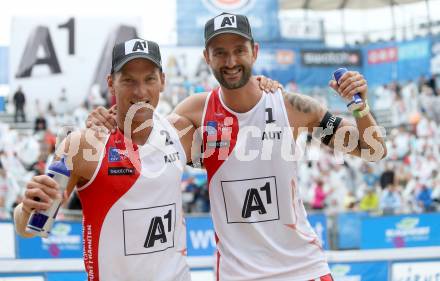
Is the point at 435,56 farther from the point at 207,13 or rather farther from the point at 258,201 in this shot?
the point at 258,201

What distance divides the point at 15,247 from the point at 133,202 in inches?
216

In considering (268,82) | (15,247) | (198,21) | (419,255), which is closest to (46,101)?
(198,21)

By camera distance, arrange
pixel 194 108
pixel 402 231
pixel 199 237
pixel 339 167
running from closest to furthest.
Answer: pixel 194 108 < pixel 199 237 < pixel 402 231 < pixel 339 167

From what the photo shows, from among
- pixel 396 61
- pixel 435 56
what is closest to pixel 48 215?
pixel 435 56

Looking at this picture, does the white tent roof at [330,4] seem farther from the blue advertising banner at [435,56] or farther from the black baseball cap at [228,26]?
the black baseball cap at [228,26]

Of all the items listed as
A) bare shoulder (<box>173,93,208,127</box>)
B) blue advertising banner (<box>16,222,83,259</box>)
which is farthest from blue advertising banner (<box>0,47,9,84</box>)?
bare shoulder (<box>173,93,208,127</box>)

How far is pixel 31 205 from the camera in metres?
Result: 3.09

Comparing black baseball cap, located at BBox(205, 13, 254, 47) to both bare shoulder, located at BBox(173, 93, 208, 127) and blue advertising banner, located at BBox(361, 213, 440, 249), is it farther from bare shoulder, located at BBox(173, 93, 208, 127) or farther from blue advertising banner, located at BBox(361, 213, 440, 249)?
blue advertising banner, located at BBox(361, 213, 440, 249)

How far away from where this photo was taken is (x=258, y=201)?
4.28 metres

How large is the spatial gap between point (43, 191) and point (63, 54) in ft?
58.6

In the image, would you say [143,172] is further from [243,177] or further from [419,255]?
[419,255]

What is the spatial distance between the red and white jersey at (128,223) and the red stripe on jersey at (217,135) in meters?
0.54

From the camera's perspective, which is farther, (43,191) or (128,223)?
(128,223)

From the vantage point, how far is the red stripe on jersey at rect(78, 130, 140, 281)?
381 centimetres
